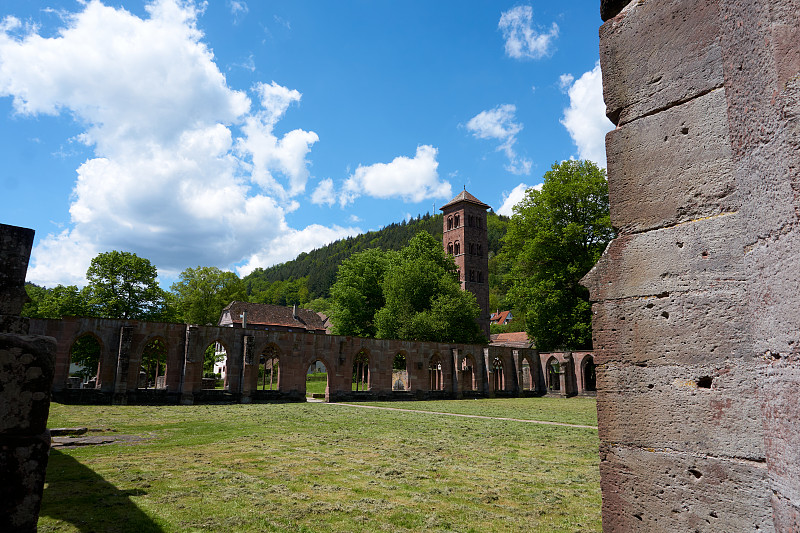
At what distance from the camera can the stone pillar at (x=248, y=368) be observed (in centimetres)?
2431

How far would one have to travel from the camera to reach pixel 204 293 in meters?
53.8

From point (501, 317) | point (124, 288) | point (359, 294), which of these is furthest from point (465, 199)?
point (501, 317)

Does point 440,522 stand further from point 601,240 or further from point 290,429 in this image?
point 601,240

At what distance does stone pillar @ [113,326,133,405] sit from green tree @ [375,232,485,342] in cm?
2210

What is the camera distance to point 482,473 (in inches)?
263

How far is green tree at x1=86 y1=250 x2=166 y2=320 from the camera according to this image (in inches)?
1505

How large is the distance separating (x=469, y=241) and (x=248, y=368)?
38.6 m

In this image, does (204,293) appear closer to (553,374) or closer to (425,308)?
(425,308)

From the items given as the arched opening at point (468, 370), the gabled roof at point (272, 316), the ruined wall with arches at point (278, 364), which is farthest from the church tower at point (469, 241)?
the gabled roof at point (272, 316)

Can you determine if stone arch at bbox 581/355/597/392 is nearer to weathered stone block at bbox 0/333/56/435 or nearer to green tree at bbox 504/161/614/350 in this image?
green tree at bbox 504/161/614/350

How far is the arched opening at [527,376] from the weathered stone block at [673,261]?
115 ft

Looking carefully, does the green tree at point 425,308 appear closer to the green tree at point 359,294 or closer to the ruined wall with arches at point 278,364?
the green tree at point 359,294

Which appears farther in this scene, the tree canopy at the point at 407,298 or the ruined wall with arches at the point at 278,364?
the tree canopy at the point at 407,298

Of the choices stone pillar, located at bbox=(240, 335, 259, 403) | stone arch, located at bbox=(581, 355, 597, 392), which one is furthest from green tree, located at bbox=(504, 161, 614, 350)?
stone pillar, located at bbox=(240, 335, 259, 403)
